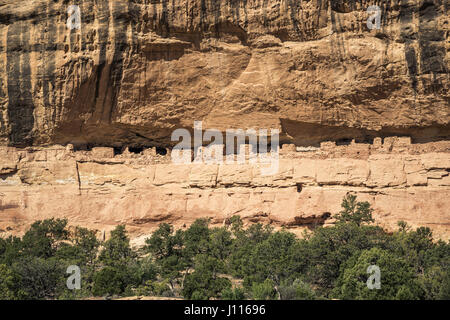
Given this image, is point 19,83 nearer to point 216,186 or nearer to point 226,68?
point 226,68

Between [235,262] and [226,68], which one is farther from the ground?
[226,68]

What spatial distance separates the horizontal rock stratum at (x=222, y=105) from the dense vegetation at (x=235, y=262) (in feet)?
3.62

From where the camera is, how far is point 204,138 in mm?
26438

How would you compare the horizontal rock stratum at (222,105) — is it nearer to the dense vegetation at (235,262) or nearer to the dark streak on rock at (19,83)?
the dark streak on rock at (19,83)

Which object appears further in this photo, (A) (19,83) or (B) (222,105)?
(B) (222,105)

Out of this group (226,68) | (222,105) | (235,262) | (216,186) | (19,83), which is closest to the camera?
(235,262)

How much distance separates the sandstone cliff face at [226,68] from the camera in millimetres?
23375

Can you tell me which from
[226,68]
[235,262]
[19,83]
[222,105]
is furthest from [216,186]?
[19,83]

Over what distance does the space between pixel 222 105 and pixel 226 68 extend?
1419 millimetres

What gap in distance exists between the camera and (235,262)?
2153 centimetres

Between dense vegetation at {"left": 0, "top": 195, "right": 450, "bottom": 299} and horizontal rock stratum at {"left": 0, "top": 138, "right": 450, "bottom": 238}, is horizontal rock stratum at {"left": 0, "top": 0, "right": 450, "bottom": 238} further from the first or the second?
dense vegetation at {"left": 0, "top": 195, "right": 450, "bottom": 299}

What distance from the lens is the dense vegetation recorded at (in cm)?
1803

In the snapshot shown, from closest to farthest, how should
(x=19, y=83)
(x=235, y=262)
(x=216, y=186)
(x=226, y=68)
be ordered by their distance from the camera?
(x=235, y=262)
(x=226, y=68)
(x=19, y=83)
(x=216, y=186)

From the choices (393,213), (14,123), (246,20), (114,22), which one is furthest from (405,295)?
(14,123)
